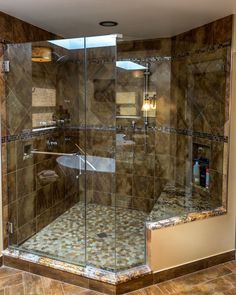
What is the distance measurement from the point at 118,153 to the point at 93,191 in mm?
583

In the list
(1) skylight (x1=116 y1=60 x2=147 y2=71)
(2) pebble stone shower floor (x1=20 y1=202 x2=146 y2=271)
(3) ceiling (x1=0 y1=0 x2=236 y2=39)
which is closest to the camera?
(3) ceiling (x1=0 y1=0 x2=236 y2=39)

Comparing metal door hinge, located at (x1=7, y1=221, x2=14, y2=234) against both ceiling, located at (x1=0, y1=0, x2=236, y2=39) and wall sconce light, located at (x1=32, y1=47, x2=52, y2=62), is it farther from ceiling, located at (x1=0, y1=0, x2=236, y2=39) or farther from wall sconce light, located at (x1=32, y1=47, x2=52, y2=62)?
ceiling, located at (x1=0, y1=0, x2=236, y2=39)

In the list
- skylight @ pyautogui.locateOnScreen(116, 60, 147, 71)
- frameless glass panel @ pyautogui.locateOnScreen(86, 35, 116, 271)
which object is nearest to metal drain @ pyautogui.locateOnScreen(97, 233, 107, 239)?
A: frameless glass panel @ pyautogui.locateOnScreen(86, 35, 116, 271)

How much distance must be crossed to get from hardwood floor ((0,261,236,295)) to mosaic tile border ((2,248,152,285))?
0.12 meters

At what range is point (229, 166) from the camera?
2.89m

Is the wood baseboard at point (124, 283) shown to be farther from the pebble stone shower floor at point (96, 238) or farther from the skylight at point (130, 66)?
the skylight at point (130, 66)

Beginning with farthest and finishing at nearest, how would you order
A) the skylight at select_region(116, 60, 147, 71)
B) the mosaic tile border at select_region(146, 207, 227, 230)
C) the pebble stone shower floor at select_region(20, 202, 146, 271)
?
the skylight at select_region(116, 60, 147, 71) < the pebble stone shower floor at select_region(20, 202, 146, 271) < the mosaic tile border at select_region(146, 207, 227, 230)

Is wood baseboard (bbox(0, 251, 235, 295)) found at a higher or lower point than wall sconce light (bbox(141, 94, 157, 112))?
lower

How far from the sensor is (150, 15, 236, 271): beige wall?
103 inches

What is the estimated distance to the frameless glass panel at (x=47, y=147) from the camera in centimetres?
295

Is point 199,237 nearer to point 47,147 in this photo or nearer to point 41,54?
point 47,147

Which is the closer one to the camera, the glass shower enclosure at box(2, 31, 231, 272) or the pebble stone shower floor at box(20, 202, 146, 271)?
the pebble stone shower floor at box(20, 202, 146, 271)

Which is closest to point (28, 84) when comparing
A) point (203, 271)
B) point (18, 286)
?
point (18, 286)

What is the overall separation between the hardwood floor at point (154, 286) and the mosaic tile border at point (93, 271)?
12cm
